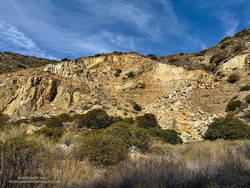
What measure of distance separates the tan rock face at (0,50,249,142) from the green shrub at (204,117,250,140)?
3.52 m

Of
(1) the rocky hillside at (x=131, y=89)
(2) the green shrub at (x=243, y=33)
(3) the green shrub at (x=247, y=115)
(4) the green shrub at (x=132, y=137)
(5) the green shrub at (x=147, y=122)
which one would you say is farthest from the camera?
(2) the green shrub at (x=243, y=33)

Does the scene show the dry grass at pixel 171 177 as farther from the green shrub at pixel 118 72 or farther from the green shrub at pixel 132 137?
the green shrub at pixel 118 72

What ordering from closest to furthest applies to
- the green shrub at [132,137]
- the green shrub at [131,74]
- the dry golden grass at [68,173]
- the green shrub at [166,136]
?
the dry golden grass at [68,173] < the green shrub at [132,137] < the green shrub at [166,136] < the green shrub at [131,74]

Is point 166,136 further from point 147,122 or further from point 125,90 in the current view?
point 125,90

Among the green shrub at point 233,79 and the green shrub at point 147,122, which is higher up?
the green shrub at point 233,79

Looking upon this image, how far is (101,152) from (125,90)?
18481 mm

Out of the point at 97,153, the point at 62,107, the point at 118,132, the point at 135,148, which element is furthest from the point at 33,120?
the point at 97,153

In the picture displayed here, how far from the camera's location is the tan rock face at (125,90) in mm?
18953

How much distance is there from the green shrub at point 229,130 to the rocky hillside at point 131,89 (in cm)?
324

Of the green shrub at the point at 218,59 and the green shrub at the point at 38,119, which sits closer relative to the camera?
the green shrub at the point at 38,119

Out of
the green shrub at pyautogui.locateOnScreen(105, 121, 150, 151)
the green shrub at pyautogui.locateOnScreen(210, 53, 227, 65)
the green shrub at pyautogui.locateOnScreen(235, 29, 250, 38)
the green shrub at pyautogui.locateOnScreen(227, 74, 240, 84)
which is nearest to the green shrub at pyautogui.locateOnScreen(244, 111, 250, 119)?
the green shrub at pyautogui.locateOnScreen(227, 74, 240, 84)

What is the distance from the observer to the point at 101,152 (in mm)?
5969

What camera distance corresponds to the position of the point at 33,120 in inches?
727

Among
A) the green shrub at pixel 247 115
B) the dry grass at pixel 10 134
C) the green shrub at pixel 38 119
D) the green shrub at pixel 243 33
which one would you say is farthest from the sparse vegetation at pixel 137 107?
the green shrub at pixel 243 33
